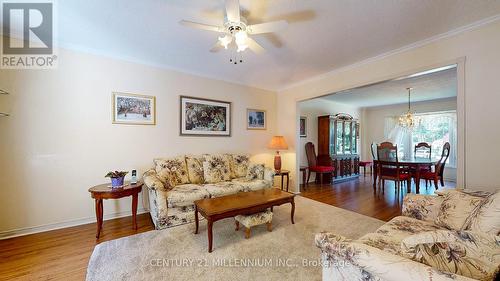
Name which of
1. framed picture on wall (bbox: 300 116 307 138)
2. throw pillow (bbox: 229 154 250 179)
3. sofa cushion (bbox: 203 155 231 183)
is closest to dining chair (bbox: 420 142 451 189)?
framed picture on wall (bbox: 300 116 307 138)

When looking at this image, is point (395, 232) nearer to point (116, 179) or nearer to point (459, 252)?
point (459, 252)

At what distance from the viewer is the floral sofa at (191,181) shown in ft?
8.56

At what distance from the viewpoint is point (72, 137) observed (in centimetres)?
275

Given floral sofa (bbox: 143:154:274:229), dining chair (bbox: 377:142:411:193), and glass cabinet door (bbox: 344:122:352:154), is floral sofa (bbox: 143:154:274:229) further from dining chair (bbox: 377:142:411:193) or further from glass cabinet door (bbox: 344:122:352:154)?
glass cabinet door (bbox: 344:122:352:154)

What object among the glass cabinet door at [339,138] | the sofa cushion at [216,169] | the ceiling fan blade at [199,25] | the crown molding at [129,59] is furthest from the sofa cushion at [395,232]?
the glass cabinet door at [339,138]

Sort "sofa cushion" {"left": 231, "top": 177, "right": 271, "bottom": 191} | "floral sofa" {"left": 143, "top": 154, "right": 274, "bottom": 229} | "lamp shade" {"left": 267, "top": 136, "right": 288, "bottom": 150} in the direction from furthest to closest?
1. "lamp shade" {"left": 267, "top": 136, "right": 288, "bottom": 150}
2. "sofa cushion" {"left": 231, "top": 177, "right": 271, "bottom": 191}
3. "floral sofa" {"left": 143, "top": 154, "right": 274, "bottom": 229}

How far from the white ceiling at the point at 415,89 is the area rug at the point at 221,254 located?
2838 mm

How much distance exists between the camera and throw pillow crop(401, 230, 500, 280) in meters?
0.81

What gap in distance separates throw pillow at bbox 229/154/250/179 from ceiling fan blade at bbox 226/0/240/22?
2626 millimetres

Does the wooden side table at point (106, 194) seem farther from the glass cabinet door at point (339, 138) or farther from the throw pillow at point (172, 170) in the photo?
the glass cabinet door at point (339, 138)

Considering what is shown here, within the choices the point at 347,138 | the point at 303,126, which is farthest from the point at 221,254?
the point at 347,138

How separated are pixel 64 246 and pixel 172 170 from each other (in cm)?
149

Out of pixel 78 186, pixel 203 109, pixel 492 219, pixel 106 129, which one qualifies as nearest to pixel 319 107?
pixel 203 109

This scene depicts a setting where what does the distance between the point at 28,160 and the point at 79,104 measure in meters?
0.94
